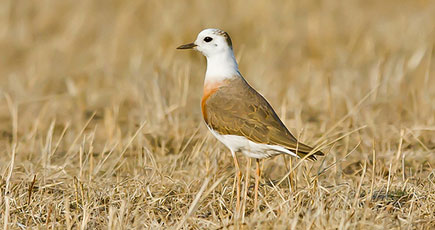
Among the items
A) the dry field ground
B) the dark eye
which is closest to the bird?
the dark eye

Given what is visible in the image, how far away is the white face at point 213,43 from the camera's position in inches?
195

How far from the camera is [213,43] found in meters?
4.96

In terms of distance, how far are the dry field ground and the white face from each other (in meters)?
0.83

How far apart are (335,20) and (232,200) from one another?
672 centimetres

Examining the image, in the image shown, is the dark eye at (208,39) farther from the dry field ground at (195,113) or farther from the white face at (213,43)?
the dry field ground at (195,113)

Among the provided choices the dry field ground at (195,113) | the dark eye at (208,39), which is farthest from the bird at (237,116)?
the dry field ground at (195,113)

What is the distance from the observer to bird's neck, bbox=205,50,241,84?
485 cm

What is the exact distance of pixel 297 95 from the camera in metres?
7.96

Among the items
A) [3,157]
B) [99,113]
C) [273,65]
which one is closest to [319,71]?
[273,65]

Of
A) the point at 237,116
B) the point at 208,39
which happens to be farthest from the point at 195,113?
the point at 237,116

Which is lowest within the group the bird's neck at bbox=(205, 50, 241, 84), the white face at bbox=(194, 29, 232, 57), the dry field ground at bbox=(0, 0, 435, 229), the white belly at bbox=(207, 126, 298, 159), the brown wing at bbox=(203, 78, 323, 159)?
the dry field ground at bbox=(0, 0, 435, 229)

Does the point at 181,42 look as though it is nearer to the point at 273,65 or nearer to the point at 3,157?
the point at 273,65

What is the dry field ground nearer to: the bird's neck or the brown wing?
the brown wing

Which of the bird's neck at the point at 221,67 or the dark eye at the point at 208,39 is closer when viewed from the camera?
the bird's neck at the point at 221,67
